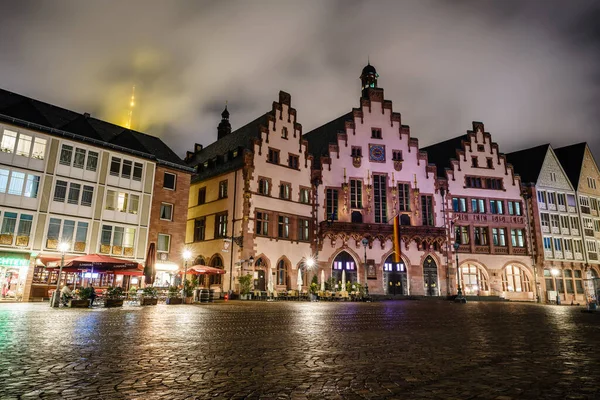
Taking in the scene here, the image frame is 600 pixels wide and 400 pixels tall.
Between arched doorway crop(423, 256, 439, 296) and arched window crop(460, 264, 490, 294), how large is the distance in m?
4.27

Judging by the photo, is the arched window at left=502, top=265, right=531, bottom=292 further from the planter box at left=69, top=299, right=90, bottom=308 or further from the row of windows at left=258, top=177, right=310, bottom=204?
the planter box at left=69, top=299, right=90, bottom=308

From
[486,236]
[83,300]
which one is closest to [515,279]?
[486,236]

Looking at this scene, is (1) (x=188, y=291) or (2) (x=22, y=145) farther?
(2) (x=22, y=145)

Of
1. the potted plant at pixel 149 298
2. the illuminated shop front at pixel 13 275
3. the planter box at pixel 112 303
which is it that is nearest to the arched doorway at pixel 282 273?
the potted plant at pixel 149 298

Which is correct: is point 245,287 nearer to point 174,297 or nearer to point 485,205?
point 174,297

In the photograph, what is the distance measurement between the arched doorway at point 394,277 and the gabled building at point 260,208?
366 inches

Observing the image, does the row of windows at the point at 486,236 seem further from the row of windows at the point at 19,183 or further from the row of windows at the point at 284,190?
the row of windows at the point at 19,183

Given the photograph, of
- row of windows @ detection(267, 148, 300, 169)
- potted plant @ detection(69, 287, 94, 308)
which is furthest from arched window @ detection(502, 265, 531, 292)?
potted plant @ detection(69, 287, 94, 308)

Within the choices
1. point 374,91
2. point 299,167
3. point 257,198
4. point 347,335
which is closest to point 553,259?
point 374,91

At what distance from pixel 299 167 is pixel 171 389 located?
40.1 m

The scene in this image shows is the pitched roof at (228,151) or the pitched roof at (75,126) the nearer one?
the pitched roof at (75,126)

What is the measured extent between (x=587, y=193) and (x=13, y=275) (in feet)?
225

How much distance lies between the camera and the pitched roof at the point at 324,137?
4888cm

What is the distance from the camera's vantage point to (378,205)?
47.0m
